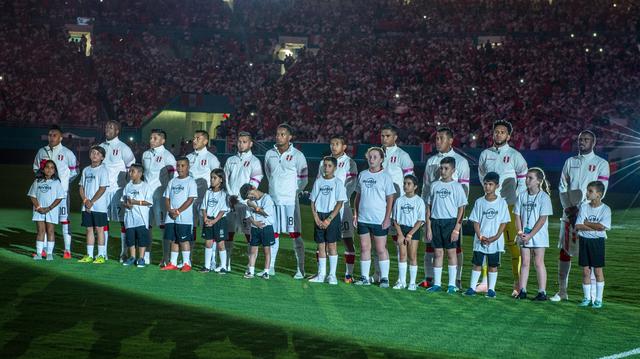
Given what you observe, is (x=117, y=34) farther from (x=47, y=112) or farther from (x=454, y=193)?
(x=454, y=193)

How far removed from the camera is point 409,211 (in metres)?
11.9

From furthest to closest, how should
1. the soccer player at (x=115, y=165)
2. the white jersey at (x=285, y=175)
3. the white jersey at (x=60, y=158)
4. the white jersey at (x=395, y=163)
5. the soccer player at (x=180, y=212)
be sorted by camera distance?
the white jersey at (x=60, y=158), the soccer player at (x=115, y=165), the soccer player at (x=180, y=212), the white jersey at (x=285, y=175), the white jersey at (x=395, y=163)

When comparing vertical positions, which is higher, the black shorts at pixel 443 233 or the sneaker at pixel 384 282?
the black shorts at pixel 443 233

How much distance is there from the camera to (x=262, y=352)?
7.79m

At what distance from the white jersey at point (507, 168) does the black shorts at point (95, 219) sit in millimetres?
5878

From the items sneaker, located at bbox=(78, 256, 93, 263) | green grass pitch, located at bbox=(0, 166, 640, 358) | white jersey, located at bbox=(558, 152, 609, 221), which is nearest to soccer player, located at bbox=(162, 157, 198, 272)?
green grass pitch, located at bbox=(0, 166, 640, 358)

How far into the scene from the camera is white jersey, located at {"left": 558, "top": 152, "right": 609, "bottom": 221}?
1152 cm

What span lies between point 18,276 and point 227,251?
3151 mm

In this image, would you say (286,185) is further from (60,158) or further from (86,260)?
(60,158)

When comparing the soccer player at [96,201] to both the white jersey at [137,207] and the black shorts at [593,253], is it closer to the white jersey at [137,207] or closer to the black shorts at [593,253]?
the white jersey at [137,207]

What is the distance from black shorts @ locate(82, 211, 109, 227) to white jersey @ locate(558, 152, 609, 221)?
692 cm

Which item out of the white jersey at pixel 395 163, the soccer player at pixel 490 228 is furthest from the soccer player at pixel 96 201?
the soccer player at pixel 490 228

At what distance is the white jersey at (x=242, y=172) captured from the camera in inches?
516

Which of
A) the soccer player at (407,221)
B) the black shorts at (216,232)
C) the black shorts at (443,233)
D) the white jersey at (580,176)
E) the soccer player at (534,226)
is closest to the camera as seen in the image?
the soccer player at (534,226)
